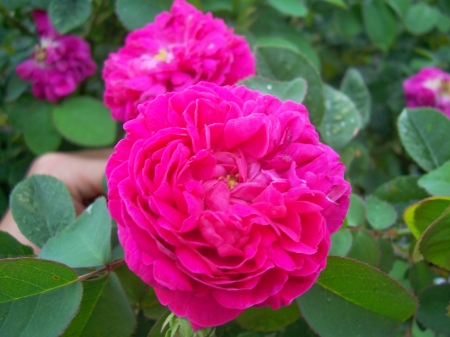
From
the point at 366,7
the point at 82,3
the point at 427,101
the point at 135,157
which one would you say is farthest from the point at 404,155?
the point at 135,157

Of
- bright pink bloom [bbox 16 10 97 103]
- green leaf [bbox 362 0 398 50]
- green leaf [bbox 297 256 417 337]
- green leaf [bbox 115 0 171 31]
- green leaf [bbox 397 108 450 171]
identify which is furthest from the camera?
green leaf [bbox 362 0 398 50]

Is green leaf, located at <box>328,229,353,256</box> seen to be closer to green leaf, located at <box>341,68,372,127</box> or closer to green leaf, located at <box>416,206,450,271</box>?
green leaf, located at <box>416,206,450,271</box>

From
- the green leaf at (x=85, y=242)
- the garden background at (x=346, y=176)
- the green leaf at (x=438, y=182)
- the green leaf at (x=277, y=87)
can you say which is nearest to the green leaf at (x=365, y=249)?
the garden background at (x=346, y=176)

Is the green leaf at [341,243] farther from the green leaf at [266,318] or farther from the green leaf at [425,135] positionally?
the green leaf at [425,135]

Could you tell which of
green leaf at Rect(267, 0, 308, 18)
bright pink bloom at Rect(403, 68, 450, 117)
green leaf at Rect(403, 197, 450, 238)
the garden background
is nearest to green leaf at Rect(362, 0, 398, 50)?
the garden background

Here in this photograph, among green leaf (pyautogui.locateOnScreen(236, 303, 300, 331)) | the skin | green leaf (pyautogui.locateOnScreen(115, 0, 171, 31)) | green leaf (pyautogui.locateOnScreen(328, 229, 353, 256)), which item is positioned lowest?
the skin

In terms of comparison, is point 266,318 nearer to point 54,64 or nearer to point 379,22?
point 54,64

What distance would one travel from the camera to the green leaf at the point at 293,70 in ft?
2.03

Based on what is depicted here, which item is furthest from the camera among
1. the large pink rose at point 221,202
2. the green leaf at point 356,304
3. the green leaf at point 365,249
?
the green leaf at point 365,249

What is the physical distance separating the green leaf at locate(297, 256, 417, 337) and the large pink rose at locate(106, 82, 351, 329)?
90mm

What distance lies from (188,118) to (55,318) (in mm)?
245

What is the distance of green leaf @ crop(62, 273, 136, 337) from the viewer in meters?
0.45

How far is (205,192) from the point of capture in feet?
1.19

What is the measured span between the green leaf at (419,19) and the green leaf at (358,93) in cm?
35
